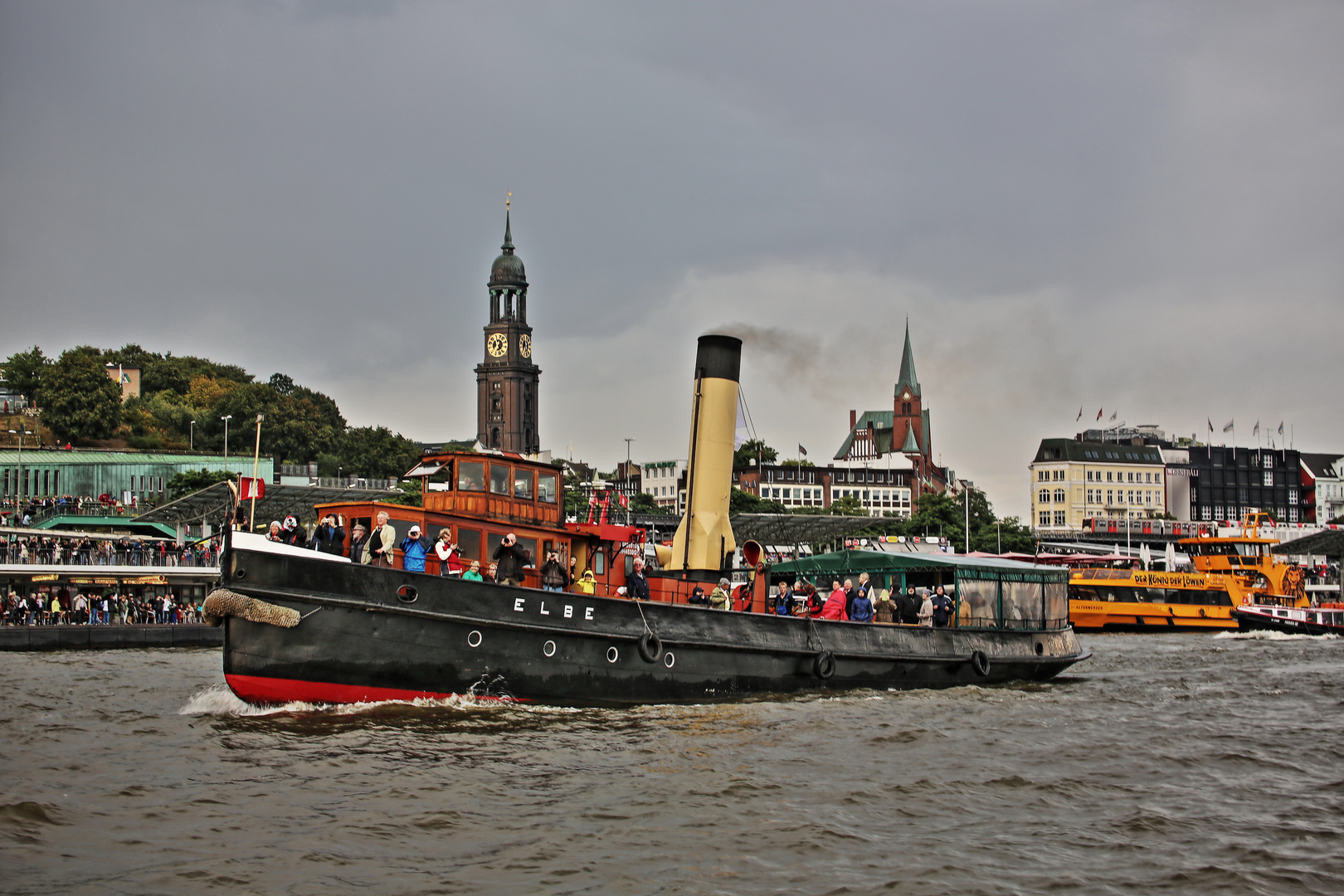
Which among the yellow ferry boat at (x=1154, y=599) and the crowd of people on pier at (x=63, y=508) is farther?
the crowd of people on pier at (x=63, y=508)

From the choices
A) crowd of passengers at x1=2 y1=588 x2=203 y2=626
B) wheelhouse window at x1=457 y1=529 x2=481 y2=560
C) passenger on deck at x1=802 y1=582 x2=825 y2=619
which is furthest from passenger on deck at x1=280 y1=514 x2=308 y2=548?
crowd of passengers at x1=2 y1=588 x2=203 y2=626

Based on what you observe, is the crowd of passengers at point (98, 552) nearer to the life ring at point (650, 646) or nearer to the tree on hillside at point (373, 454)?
the life ring at point (650, 646)

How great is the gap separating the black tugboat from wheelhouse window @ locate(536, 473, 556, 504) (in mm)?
194

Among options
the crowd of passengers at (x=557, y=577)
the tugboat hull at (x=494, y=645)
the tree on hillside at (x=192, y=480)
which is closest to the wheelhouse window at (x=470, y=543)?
the crowd of passengers at (x=557, y=577)

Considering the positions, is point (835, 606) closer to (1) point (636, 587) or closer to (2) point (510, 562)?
(1) point (636, 587)

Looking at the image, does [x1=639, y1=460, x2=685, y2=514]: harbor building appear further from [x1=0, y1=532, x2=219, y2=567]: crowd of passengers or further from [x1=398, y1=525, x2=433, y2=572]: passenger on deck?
[x1=398, y1=525, x2=433, y2=572]: passenger on deck

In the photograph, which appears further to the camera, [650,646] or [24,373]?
[24,373]

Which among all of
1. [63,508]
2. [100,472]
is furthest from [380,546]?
[100,472]

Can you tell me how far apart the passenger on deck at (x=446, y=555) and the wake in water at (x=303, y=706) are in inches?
78.1

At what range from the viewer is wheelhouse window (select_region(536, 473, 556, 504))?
2355 cm

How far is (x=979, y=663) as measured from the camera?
26812mm

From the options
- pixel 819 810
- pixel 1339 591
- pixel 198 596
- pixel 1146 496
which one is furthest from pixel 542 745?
pixel 1146 496

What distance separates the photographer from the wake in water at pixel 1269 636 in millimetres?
53188

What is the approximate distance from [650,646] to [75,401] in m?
82.8
